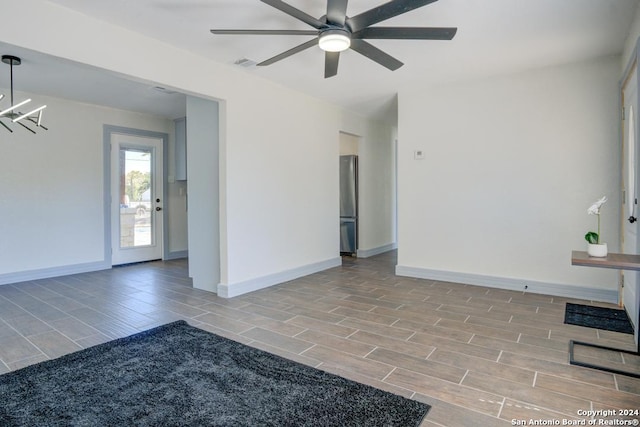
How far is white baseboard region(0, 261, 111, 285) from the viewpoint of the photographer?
15.9 feet

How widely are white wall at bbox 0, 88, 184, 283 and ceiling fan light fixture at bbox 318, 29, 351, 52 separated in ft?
15.7

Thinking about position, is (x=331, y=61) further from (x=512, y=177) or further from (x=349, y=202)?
(x=349, y=202)

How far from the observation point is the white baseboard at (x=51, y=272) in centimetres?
483

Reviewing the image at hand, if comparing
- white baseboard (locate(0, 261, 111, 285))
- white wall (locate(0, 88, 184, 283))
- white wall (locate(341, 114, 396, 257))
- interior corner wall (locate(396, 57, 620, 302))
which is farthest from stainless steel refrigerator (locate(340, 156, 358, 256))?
white baseboard (locate(0, 261, 111, 285))

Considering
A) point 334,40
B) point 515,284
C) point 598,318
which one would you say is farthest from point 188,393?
point 515,284

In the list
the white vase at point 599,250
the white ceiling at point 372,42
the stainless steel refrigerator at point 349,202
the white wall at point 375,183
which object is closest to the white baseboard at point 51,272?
the white ceiling at point 372,42

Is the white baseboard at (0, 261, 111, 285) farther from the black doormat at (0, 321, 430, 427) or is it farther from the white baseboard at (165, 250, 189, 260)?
the black doormat at (0, 321, 430, 427)

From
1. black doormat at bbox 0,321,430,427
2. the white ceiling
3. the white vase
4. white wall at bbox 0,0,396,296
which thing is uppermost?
the white ceiling

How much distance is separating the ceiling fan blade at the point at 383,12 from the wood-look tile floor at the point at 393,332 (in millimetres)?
2301

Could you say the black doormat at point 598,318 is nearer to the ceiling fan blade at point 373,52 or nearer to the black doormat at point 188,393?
the black doormat at point 188,393

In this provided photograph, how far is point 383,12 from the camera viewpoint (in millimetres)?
2273

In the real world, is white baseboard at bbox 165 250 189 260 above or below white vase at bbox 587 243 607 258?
below

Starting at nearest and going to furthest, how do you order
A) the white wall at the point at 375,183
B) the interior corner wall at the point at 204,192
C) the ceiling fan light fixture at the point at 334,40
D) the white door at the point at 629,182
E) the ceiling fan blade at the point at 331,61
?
1. the ceiling fan light fixture at the point at 334,40
2. the ceiling fan blade at the point at 331,61
3. the white door at the point at 629,182
4. the interior corner wall at the point at 204,192
5. the white wall at the point at 375,183

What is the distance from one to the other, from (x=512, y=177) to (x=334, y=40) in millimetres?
2989
